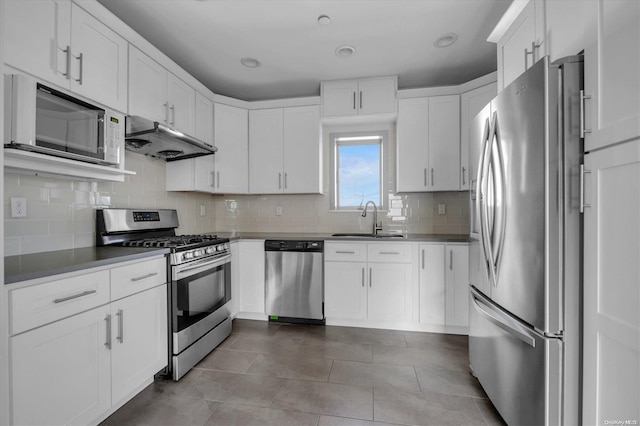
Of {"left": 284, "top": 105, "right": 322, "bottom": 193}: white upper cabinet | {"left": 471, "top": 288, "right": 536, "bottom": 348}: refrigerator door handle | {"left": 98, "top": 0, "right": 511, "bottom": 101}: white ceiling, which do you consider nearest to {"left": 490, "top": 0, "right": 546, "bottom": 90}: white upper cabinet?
{"left": 98, "top": 0, "right": 511, "bottom": 101}: white ceiling

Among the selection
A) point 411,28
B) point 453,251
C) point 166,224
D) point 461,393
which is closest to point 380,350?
point 461,393

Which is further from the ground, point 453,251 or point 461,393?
point 453,251

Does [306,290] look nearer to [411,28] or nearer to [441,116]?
[441,116]

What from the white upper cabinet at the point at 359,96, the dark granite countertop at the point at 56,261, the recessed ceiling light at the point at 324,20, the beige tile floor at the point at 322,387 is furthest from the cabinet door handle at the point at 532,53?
the dark granite countertop at the point at 56,261

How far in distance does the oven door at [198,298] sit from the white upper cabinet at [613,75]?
7.84 feet

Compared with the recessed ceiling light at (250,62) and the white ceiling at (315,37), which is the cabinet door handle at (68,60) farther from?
the recessed ceiling light at (250,62)

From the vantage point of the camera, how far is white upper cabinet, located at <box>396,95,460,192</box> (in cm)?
301

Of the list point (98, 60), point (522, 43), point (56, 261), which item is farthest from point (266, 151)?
point (522, 43)

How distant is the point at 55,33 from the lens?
5.20ft

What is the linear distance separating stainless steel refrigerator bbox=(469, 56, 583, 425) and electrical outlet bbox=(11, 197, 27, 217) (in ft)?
8.94

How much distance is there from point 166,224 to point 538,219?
114 inches

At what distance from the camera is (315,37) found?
2.44 meters

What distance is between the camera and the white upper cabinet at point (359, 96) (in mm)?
3107

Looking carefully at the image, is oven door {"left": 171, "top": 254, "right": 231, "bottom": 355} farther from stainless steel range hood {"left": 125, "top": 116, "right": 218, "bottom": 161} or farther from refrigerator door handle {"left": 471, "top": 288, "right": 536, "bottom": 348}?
refrigerator door handle {"left": 471, "top": 288, "right": 536, "bottom": 348}
